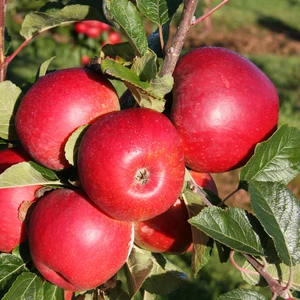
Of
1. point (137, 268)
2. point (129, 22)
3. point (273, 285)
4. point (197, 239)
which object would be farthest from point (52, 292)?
point (129, 22)

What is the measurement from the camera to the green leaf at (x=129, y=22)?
92 centimetres

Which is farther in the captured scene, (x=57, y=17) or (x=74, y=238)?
(x=57, y=17)

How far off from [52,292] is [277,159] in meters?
0.48

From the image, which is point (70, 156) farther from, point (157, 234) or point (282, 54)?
point (282, 54)

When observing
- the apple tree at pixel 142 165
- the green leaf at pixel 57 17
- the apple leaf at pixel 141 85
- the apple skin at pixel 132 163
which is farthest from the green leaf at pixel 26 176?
the green leaf at pixel 57 17

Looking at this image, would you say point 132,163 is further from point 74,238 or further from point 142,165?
point 74,238

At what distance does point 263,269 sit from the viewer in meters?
0.93

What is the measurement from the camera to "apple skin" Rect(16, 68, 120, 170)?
36.9 inches

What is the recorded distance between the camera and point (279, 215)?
90 cm

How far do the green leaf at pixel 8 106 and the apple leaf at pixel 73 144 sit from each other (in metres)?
0.18

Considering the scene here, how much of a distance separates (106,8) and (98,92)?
15 centimetres

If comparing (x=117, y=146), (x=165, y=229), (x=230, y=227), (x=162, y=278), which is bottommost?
(x=162, y=278)

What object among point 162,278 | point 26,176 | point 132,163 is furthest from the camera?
point 162,278

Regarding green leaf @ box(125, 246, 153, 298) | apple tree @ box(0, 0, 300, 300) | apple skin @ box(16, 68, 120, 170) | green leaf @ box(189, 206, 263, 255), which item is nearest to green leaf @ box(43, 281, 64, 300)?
apple tree @ box(0, 0, 300, 300)
